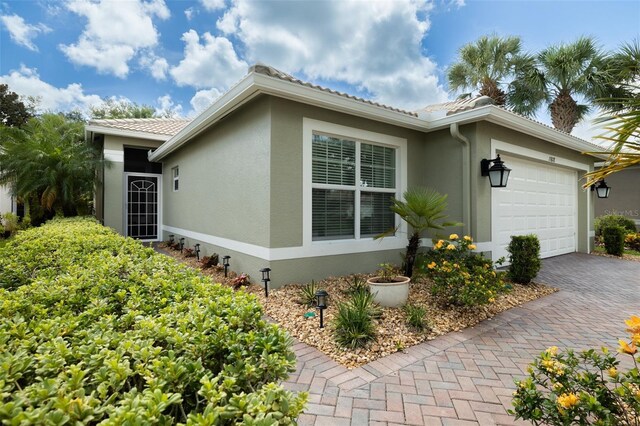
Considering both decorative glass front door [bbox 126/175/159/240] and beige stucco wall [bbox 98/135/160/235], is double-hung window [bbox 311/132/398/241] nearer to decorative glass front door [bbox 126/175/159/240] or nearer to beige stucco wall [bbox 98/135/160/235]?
beige stucco wall [bbox 98/135/160/235]

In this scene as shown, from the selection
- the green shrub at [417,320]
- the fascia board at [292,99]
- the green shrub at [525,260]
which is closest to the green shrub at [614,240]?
the green shrub at [525,260]

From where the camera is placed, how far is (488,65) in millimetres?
13305

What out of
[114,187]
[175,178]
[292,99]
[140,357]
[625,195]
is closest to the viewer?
[140,357]

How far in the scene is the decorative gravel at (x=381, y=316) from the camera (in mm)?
3432

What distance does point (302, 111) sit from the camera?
5508 millimetres

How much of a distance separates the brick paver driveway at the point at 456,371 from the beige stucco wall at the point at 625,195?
530 inches

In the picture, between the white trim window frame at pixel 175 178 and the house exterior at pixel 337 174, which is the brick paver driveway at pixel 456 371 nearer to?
the house exterior at pixel 337 174

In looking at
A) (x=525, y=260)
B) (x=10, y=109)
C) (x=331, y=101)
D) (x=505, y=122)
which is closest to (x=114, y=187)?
(x=331, y=101)

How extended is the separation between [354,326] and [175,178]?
9.06m

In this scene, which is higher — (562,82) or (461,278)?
(562,82)

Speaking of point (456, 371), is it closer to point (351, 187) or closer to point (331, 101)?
point (351, 187)

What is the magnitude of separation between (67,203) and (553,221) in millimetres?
15948

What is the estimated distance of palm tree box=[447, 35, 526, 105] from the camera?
12952mm

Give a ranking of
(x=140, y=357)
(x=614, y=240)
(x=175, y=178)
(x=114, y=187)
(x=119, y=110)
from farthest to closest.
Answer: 1. (x=119, y=110)
2. (x=175, y=178)
3. (x=114, y=187)
4. (x=614, y=240)
5. (x=140, y=357)
